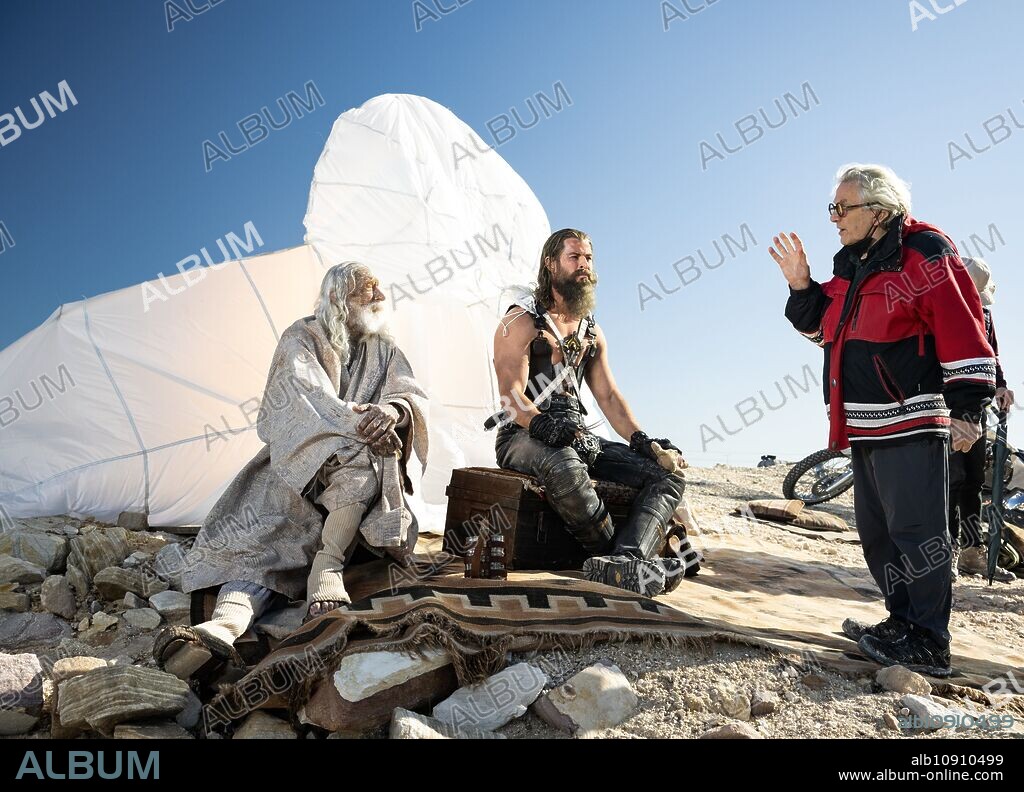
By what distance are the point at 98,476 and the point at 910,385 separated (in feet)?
16.2

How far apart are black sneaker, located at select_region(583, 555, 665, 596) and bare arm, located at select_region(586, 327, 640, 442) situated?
1042 millimetres

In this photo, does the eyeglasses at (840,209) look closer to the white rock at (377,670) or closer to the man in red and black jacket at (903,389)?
the man in red and black jacket at (903,389)

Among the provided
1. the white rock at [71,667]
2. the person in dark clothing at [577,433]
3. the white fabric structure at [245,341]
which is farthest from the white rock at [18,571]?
the person in dark clothing at [577,433]

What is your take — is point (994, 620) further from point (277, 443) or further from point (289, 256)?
point (289, 256)

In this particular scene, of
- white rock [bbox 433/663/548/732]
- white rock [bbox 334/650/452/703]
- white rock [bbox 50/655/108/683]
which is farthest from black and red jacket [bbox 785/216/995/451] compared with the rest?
white rock [bbox 50/655/108/683]

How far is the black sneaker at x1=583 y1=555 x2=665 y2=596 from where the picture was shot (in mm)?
3281

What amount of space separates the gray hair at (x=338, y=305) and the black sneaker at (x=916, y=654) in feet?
8.47

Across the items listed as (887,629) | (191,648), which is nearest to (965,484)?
(887,629)

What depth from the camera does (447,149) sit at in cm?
678

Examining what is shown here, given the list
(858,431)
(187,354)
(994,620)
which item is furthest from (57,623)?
(994,620)

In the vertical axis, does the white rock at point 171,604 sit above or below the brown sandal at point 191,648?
above

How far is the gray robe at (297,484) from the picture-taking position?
3.28 m

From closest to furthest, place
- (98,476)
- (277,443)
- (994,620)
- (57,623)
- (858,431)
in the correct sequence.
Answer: (858,431)
(277,443)
(57,623)
(994,620)
(98,476)

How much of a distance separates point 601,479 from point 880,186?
1.89 meters
